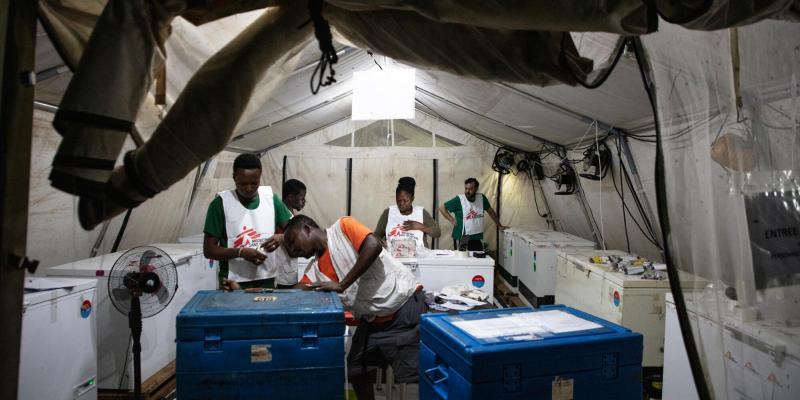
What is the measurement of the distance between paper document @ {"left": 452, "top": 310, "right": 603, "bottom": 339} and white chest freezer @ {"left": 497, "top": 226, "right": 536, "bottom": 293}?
12.7ft

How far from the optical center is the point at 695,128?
113 centimetres

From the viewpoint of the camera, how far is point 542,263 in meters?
4.44

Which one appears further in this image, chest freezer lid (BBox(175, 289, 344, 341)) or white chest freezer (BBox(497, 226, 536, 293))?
white chest freezer (BBox(497, 226, 536, 293))

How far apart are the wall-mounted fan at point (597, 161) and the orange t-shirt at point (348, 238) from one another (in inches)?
92.5

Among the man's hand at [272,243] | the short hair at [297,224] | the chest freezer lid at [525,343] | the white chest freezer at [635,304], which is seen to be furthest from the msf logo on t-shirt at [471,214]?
the chest freezer lid at [525,343]

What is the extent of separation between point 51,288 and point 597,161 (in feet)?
12.9

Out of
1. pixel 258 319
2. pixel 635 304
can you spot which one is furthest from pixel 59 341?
pixel 635 304

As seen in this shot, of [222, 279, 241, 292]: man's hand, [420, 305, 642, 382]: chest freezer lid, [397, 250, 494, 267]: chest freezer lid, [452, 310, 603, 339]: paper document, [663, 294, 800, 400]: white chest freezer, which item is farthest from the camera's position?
[397, 250, 494, 267]: chest freezer lid

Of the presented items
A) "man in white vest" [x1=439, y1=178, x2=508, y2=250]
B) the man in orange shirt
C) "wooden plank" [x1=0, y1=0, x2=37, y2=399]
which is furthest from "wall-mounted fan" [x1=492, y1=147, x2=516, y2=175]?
"wooden plank" [x1=0, y1=0, x2=37, y2=399]

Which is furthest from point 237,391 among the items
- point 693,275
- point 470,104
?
point 470,104

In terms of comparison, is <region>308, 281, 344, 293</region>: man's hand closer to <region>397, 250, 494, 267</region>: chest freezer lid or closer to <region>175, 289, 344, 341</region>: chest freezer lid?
<region>175, 289, 344, 341</region>: chest freezer lid

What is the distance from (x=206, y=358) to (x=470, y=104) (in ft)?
11.8

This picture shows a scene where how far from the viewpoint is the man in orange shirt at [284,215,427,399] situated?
2213 millimetres

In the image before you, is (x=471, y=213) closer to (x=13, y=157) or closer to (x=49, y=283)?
(x=49, y=283)
